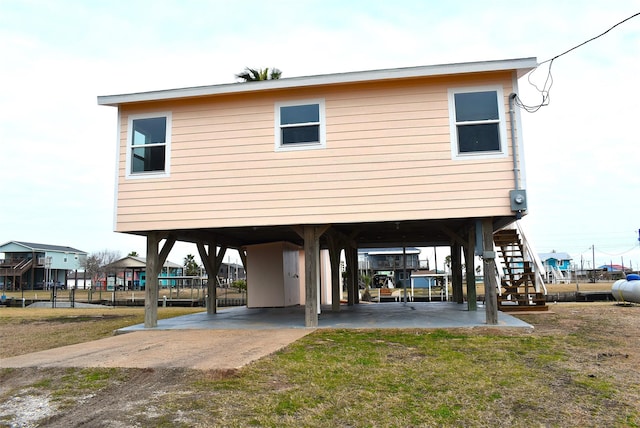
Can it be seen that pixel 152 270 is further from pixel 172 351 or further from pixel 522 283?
pixel 522 283

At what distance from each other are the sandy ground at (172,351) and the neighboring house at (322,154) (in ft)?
4.90

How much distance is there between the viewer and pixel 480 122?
28.2ft

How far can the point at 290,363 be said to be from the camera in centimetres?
559

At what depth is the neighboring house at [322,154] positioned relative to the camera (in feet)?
27.9

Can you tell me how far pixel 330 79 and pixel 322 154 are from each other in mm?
1366

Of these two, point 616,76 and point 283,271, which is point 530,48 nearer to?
point 616,76

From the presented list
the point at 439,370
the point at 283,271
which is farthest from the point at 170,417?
the point at 283,271

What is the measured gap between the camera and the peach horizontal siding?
855 cm

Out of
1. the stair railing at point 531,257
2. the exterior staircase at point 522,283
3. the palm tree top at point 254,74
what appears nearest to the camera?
the exterior staircase at point 522,283

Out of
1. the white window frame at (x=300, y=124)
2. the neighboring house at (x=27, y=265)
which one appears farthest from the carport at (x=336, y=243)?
the neighboring house at (x=27, y=265)

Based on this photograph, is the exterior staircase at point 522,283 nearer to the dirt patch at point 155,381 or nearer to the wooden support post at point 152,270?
the dirt patch at point 155,381

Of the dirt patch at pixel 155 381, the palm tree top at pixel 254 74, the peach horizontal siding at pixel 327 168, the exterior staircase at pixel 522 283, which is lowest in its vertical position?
the dirt patch at pixel 155 381

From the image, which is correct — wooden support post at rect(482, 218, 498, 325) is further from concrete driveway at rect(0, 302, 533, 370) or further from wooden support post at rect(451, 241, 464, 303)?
wooden support post at rect(451, 241, 464, 303)

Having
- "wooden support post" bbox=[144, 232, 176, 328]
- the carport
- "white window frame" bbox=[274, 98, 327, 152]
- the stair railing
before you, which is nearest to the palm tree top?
the carport
